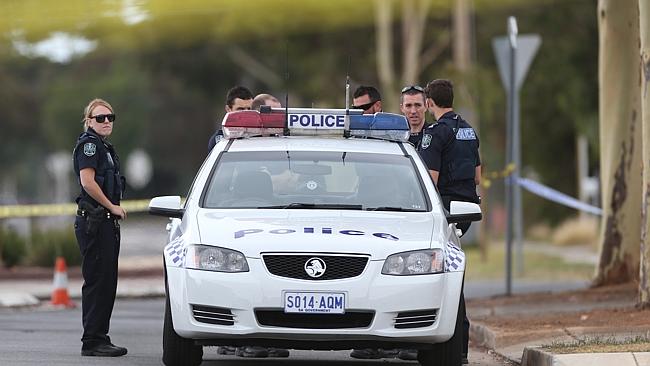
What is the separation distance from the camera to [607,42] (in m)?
18.2

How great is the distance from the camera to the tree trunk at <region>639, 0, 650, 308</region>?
13523mm

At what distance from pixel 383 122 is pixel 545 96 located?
3148cm

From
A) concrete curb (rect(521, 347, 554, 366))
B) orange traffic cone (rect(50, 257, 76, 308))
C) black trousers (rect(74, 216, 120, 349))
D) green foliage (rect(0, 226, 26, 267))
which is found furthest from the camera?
green foliage (rect(0, 226, 26, 267))

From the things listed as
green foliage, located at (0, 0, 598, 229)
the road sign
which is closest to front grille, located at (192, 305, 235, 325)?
the road sign

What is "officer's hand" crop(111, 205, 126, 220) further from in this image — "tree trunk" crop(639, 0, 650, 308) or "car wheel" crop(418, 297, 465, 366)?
"tree trunk" crop(639, 0, 650, 308)

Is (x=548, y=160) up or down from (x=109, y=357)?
down

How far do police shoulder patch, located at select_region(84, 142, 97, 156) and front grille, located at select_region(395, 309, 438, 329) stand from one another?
2.98 m

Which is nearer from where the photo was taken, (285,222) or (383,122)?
(285,222)

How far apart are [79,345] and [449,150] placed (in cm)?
321

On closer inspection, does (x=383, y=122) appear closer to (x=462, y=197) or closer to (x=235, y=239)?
(x=462, y=197)

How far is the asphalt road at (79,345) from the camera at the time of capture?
456 inches

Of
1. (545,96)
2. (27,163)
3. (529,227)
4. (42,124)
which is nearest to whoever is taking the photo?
(545,96)

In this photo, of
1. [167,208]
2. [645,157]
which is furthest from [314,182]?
[645,157]

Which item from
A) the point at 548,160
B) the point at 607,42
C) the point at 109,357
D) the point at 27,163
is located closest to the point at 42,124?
the point at 27,163
